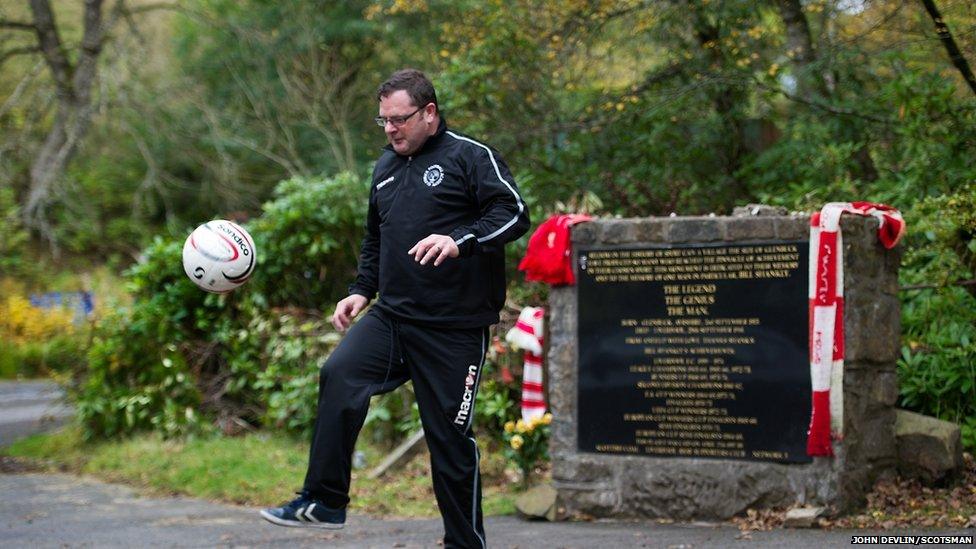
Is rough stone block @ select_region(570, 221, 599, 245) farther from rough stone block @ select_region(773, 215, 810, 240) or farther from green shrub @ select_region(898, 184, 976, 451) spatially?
green shrub @ select_region(898, 184, 976, 451)

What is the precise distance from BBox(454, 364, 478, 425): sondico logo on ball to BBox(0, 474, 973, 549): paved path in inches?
60.5

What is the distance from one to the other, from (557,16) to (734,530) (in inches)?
272

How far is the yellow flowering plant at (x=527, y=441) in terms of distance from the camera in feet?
24.1

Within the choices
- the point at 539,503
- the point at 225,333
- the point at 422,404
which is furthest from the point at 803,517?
the point at 225,333

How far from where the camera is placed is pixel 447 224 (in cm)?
480

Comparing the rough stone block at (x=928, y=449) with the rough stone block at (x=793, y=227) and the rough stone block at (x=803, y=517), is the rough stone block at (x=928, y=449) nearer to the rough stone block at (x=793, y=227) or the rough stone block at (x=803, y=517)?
the rough stone block at (x=803, y=517)

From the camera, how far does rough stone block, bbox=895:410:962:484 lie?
6688 mm

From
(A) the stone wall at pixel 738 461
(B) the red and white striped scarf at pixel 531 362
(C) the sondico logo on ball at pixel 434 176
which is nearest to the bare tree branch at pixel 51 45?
(B) the red and white striped scarf at pixel 531 362

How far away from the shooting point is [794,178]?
10.6 m

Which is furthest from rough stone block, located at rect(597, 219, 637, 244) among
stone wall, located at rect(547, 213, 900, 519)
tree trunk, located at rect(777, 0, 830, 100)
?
tree trunk, located at rect(777, 0, 830, 100)

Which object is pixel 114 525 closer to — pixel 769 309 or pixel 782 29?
pixel 769 309

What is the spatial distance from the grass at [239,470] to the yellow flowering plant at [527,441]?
0.27m

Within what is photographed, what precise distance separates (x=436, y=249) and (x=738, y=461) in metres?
2.91

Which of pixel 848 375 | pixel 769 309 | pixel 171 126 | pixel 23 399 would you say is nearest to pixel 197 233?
pixel 769 309
